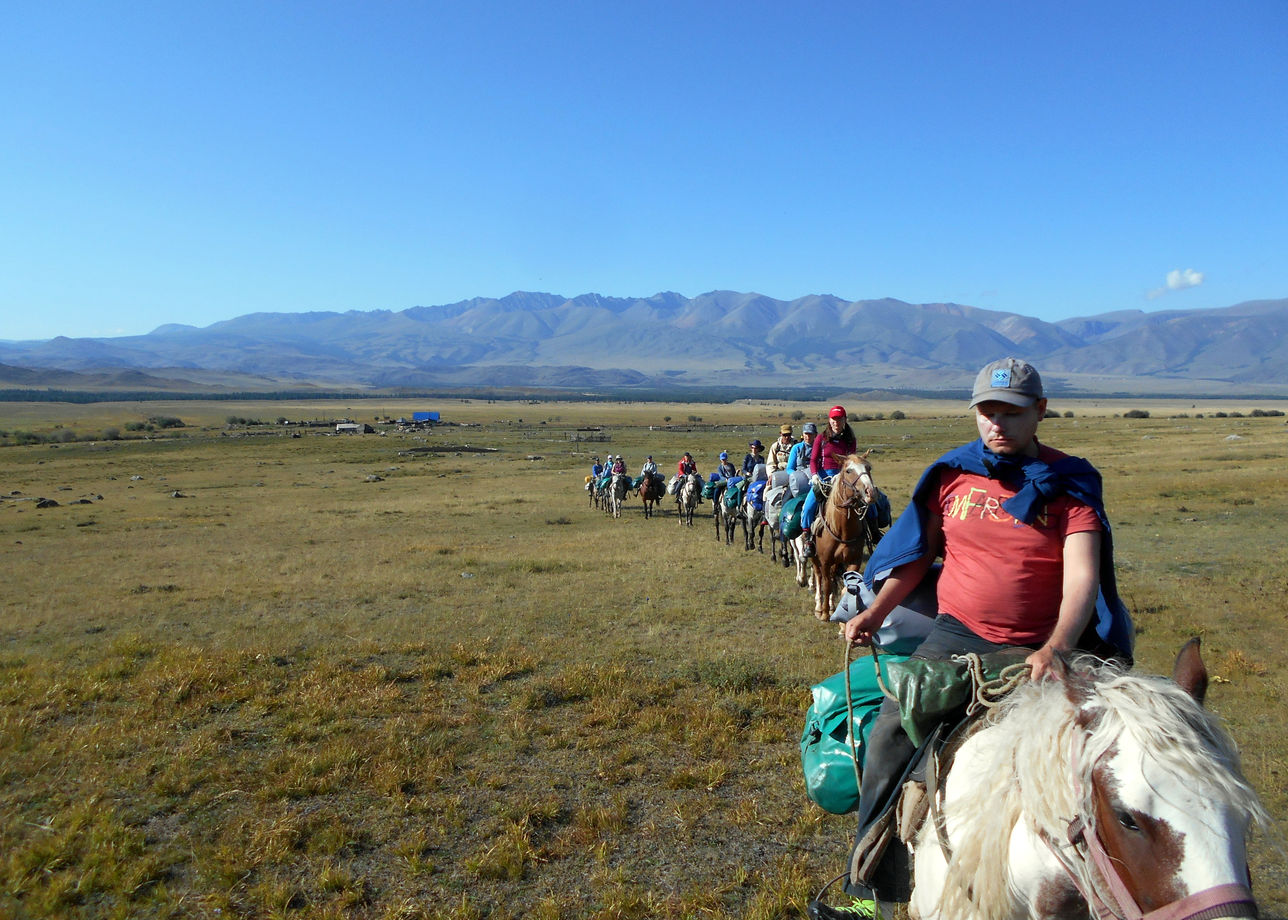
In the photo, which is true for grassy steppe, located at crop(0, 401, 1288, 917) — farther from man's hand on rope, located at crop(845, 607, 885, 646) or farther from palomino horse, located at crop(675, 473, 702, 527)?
palomino horse, located at crop(675, 473, 702, 527)

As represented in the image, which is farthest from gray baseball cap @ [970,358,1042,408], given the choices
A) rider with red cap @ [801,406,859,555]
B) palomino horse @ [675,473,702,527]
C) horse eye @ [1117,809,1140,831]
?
palomino horse @ [675,473,702,527]

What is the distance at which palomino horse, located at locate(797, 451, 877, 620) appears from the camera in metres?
9.62

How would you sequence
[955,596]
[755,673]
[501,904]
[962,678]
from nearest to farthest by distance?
[962,678] → [955,596] → [501,904] → [755,673]

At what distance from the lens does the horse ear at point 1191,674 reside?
2.07 metres

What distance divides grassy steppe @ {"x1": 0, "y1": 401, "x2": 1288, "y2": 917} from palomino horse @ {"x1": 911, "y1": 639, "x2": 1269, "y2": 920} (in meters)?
2.51

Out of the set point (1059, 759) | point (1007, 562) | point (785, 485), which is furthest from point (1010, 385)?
point (785, 485)

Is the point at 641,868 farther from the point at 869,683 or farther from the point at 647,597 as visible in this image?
the point at 647,597

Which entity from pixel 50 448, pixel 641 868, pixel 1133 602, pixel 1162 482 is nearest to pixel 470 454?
pixel 50 448

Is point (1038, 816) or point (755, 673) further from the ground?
point (1038, 816)

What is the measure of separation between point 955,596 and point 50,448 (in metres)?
64.2

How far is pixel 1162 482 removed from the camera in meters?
24.0

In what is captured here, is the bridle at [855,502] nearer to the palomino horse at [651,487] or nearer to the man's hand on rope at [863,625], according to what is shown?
the man's hand on rope at [863,625]

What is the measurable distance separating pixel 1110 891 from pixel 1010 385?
67.0 inches

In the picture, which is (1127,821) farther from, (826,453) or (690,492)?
(690,492)
